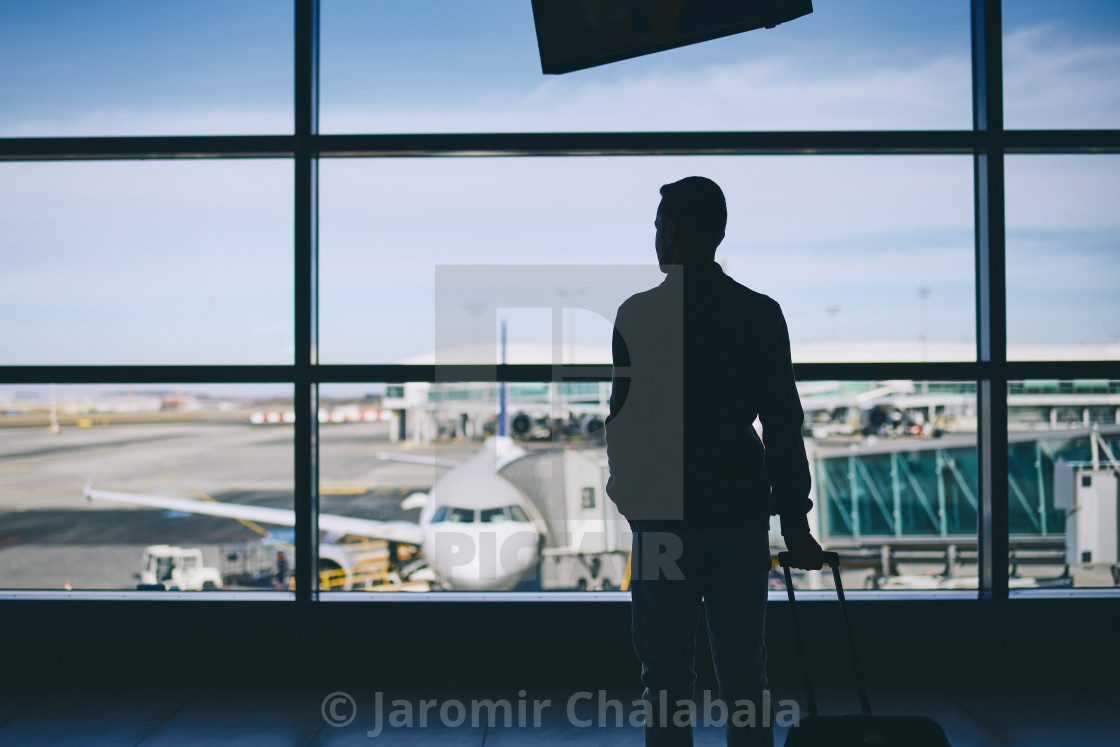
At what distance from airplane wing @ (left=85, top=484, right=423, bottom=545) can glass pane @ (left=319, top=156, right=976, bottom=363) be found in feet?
1.99

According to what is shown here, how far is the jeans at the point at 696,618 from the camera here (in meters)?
1.29

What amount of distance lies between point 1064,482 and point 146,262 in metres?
3.93

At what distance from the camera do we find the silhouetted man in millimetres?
1298

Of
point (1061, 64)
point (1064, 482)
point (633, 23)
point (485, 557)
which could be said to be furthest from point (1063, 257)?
point (485, 557)

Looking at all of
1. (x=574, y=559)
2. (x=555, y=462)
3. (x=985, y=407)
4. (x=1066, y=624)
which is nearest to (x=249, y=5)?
(x=555, y=462)

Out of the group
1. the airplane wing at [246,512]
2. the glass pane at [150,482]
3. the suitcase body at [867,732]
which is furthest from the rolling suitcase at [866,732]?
the glass pane at [150,482]

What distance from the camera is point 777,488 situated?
136 centimetres

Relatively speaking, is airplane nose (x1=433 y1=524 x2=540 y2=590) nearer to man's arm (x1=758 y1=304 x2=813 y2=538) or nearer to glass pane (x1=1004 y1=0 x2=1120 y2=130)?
man's arm (x1=758 y1=304 x2=813 y2=538)

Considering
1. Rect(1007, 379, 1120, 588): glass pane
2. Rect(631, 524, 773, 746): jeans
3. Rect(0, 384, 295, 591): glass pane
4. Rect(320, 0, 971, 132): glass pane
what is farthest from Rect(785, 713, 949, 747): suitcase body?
Rect(320, 0, 971, 132): glass pane

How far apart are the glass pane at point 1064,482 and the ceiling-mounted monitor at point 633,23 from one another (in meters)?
1.67

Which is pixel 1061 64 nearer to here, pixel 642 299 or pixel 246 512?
pixel 642 299

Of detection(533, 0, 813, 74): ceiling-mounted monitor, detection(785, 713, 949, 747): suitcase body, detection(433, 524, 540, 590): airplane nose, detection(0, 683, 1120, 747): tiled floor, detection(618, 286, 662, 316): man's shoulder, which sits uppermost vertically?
detection(533, 0, 813, 74): ceiling-mounted monitor

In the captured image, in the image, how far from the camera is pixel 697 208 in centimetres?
134

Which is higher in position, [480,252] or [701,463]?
[480,252]
